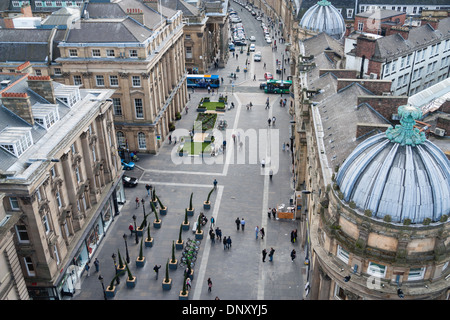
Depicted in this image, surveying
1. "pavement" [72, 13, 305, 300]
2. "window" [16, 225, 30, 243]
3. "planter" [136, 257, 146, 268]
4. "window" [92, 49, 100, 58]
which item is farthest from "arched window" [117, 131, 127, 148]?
"window" [16, 225, 30, 243]

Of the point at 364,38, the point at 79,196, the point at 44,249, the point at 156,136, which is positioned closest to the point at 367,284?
the point at 44,249

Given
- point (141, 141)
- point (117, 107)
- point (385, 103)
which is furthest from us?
point (141, 141)

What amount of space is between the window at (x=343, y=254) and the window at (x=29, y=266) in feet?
81.9

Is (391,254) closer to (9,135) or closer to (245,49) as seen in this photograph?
(9,135)

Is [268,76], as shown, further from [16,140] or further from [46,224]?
[16,140]

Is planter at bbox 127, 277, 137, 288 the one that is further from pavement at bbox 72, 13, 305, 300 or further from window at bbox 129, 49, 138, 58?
window at bbox 129, 49, 138, 58

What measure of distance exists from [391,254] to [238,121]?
179ft

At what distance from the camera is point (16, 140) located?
3428 cm

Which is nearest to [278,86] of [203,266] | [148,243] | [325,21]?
[325,21]

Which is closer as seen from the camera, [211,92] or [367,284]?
[367,284]

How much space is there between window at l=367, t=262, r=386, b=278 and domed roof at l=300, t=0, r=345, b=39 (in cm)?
6254

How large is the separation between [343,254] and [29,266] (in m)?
25.7

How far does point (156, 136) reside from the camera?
6831 cm

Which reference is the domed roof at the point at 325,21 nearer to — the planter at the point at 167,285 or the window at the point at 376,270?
the planter at the point at 167,285
